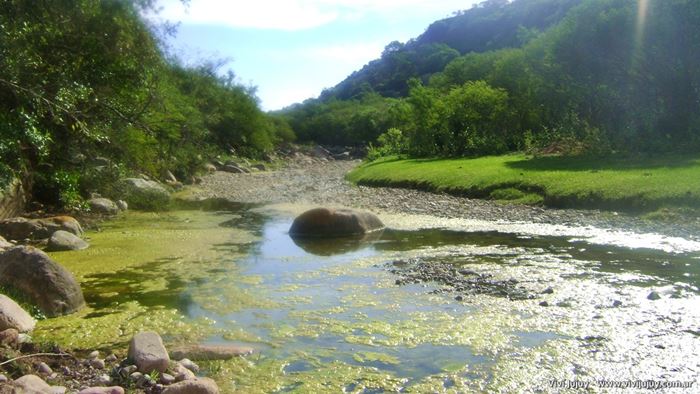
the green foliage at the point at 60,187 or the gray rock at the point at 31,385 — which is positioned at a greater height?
the green foliage at the point at 60,187

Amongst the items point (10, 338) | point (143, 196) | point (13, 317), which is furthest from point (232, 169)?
point (10, 338)

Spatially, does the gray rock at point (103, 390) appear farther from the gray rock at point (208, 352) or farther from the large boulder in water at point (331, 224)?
the large boulder in water at point (331, 224)

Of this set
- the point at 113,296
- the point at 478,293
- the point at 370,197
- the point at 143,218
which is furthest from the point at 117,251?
the point at 370,197

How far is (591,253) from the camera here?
15922mm

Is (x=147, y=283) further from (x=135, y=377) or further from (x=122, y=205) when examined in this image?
(x=122, y=205)

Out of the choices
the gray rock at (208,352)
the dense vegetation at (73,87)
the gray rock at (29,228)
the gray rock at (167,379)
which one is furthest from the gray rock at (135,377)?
the gray rock at (29,228)

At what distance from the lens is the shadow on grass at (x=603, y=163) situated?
29.7 m

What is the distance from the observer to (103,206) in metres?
25.9

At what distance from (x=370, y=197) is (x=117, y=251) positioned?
1880cm

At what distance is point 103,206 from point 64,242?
348 inches

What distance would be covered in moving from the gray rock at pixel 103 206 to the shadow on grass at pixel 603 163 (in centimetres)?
2160

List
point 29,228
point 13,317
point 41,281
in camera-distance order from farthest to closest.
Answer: point 29,228 → point 41,281 → point 13,317

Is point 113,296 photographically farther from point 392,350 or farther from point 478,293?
point 478,293

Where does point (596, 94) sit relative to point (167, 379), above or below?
above
